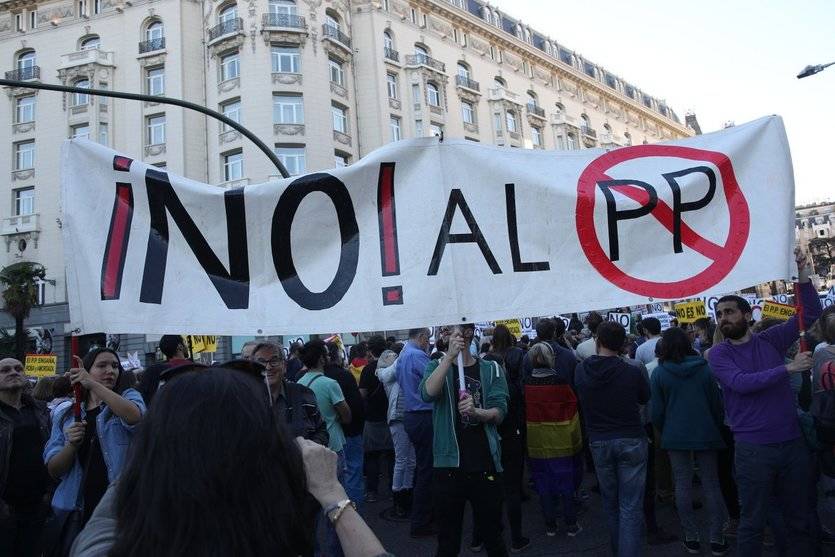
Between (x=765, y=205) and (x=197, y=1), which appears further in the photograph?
(x=197, y=1)

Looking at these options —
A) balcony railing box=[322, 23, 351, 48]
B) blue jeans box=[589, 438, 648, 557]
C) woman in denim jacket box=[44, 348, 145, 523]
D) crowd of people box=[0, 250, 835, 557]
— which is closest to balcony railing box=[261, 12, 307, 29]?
balcony railing box=[322, 23, 351, 48]

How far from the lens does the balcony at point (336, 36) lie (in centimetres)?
3150

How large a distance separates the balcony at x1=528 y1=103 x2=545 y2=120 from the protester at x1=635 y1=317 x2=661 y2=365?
3732 cm

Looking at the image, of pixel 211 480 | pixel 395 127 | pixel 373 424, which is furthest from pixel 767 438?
pixel 395 127

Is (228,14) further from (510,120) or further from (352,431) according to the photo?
(352,431)

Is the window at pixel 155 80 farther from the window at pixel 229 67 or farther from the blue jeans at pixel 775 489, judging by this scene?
the blue jeans at pixel 775 489

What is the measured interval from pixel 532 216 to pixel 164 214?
6.39ft

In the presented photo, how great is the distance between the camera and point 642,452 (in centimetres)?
461

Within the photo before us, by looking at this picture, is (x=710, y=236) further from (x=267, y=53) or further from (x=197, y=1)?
(x=197, y=1)

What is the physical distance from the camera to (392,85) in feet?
113

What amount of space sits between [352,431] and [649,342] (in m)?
3.26

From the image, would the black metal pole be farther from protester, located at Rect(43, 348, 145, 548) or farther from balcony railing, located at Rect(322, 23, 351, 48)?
balcony railing, located at Rect(322, 23, 351, 48)

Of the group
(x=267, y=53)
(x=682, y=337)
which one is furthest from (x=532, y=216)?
(x=267, y=53)

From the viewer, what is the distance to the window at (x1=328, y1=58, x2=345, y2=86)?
32.2 metres
